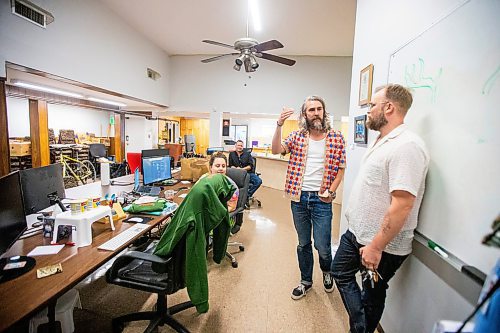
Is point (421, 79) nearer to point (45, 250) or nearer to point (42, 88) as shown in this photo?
point (45, 250)

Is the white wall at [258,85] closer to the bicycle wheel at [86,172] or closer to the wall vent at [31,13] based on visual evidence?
the bicycle wheel at [86,172]

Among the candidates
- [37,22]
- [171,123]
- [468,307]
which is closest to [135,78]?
[37,22]

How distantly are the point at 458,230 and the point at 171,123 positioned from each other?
11.1 m

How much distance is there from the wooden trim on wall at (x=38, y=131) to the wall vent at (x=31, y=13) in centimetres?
299

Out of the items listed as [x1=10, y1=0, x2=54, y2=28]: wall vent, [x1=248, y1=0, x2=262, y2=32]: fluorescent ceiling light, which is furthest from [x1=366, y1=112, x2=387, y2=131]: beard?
[x1=10, y1=0, x2=54, y2=28]: wall vent

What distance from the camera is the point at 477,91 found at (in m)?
0.95

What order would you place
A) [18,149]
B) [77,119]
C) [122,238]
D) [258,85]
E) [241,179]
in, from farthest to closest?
[77,119] → [258,85] → [18,149] → [241,179] → [122,238]

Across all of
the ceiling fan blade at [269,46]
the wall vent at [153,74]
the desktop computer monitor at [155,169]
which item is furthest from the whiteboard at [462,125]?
the wall vent at [153,74]

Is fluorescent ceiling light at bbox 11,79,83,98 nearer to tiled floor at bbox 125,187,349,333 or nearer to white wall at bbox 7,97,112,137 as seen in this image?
white wall at bbox 7,97,112,137

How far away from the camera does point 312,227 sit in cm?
208

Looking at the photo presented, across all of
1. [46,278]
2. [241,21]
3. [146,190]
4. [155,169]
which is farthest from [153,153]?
[241,21]

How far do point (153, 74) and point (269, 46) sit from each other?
11.2 ft

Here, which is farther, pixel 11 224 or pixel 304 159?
pixel 304 159

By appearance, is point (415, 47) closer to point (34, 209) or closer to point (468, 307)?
point (468, 307)
